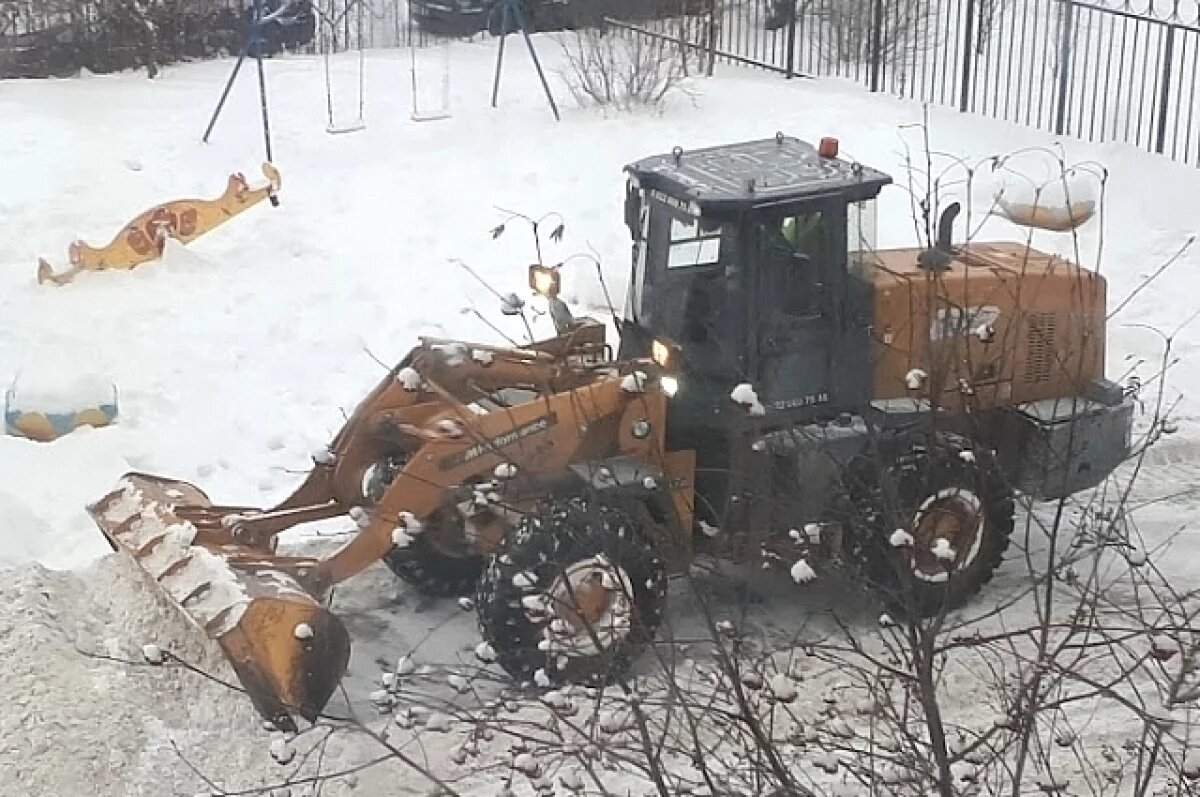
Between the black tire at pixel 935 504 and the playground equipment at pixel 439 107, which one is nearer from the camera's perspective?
the black tire at pixel 935 504

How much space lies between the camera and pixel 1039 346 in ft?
28.8

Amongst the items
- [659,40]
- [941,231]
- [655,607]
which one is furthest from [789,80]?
[655,607]

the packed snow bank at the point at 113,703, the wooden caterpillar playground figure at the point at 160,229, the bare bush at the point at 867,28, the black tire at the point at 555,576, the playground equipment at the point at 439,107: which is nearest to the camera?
the black tire at the point at 555,576

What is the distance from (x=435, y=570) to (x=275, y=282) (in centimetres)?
537

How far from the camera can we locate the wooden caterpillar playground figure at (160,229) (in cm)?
1348

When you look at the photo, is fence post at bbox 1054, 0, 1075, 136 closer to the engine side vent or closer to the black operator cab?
the engine side vent

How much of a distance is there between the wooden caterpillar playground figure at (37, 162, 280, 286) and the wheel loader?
4.91m

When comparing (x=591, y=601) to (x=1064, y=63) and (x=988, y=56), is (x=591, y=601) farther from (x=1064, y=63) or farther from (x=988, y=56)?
(x=988, y=56)

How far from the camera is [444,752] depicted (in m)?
7.23

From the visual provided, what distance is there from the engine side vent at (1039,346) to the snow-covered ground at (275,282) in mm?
685

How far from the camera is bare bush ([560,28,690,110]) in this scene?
1777 cm

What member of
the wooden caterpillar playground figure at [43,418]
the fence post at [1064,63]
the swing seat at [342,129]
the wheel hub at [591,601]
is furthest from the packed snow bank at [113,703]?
the fence post at [1064,63]

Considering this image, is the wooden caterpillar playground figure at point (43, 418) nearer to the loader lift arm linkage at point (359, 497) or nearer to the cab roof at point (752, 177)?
the loader lift arm linkage at point (359, 497)

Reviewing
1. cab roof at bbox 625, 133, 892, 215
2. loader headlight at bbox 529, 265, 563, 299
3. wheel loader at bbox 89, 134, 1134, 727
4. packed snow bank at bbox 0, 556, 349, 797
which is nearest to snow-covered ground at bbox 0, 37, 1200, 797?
packed snow bank at bbox 0, 556, 349, 797
